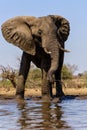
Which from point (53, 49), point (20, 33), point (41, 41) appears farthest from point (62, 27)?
point (53, 49)

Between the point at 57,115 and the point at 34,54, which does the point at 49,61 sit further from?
the point at 57,115

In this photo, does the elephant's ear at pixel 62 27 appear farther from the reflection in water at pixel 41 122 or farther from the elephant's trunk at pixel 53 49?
the reflection in water at pixel 41 122

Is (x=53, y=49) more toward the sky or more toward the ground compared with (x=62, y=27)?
more toward the ground

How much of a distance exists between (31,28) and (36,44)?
63cm

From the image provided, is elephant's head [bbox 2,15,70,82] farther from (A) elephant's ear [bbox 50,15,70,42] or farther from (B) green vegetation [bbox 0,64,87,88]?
(B) green vegetation [bbox 0,64,87,88]

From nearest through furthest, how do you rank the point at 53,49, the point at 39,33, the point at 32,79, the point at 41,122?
the point at 41,122 → the point at 53,49 → the point at 39,33 → the point at 32,79

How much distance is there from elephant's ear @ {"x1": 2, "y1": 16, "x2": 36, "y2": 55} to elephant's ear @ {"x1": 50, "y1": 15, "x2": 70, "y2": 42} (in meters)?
0.89

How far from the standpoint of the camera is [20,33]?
53.9ft

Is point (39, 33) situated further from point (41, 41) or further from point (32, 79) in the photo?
point (32, 79)

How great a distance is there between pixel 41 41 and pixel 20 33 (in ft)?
3.22

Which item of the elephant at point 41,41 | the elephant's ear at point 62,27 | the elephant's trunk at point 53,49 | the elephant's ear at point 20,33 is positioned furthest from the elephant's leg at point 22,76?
the elephant's trunk at point 53,49

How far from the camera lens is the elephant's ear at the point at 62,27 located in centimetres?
1646

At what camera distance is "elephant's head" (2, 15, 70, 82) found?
1498cm

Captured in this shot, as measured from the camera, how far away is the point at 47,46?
1507 centimetres
